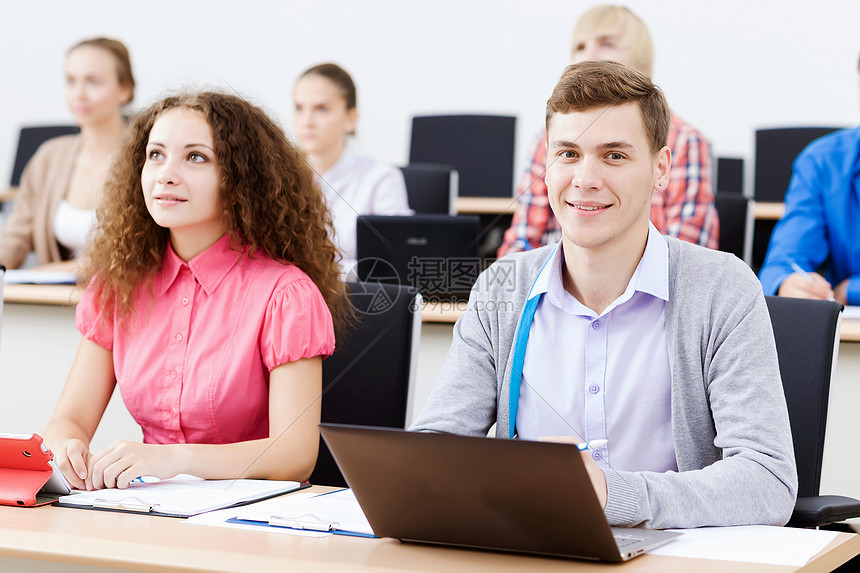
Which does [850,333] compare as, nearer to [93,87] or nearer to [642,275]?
[642,275]

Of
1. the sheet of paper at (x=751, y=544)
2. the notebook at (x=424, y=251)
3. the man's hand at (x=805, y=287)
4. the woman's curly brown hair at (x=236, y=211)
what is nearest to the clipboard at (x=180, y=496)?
the woman's curly brown hair at (x=236, y=211)

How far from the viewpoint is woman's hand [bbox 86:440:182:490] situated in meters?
1.24

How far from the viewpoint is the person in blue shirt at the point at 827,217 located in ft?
7.72

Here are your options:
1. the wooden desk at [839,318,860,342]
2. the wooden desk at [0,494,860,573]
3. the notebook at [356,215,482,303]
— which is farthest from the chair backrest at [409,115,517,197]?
the wooden desk at [0,494,860,573]

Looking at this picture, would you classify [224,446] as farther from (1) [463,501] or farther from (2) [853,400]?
(2) [853,400]

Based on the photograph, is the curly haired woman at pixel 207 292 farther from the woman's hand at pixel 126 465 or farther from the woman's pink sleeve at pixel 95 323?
the woman's hand at pixel 126 465

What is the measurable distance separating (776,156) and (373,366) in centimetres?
267

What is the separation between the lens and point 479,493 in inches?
35.2

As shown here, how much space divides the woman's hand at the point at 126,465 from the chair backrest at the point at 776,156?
2958 mm

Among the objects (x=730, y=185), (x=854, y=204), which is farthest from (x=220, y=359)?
(x=730, y=185)

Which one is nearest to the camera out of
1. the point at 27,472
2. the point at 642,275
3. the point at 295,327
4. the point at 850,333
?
the point at 27,472

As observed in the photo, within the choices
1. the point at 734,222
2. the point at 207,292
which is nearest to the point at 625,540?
the point at 207,292

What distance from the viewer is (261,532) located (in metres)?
1.01

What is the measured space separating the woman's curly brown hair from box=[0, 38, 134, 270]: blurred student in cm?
135
